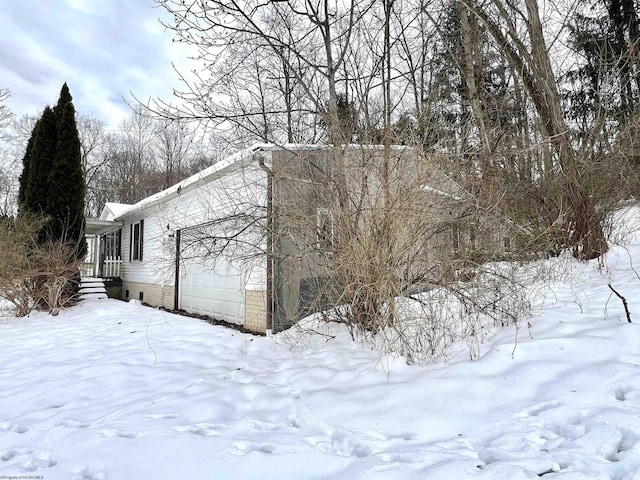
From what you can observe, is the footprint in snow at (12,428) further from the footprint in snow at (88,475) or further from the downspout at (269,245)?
the downspout at (269,245)

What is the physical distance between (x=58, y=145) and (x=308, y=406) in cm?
1277

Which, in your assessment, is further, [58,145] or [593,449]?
[58,145]

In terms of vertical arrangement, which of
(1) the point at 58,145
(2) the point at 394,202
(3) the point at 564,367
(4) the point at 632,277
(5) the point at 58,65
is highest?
(5) the point at 58,65

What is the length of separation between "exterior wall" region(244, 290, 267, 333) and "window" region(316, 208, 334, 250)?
8.27 ft

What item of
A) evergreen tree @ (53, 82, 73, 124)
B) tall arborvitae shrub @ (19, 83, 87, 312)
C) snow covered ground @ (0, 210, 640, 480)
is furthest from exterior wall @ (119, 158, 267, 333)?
evergreen tree @ (53, 82, 73, 124)

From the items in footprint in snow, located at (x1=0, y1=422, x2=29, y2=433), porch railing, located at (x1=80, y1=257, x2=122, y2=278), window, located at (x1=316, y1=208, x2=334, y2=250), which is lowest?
footprint in snow, located at (x1=0, y1=422, x2=29, y2=433)

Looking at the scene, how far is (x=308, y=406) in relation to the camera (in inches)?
128

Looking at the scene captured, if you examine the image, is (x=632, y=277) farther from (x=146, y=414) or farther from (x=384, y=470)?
→ (x=146, y=414)

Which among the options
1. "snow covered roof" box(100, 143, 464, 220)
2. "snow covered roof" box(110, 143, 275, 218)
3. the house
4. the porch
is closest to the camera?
the house

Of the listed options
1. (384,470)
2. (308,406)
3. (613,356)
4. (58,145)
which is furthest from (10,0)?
(613,356)

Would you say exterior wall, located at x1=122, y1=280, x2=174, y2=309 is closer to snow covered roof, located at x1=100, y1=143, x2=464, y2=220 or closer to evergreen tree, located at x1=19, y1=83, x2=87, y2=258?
evergreen tree, located at x1=19, y1=83, x2=87, y2=258

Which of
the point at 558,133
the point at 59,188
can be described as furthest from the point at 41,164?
the point at 558,133

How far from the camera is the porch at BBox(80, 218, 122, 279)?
50.5 ft

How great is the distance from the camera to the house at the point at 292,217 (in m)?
4.24
